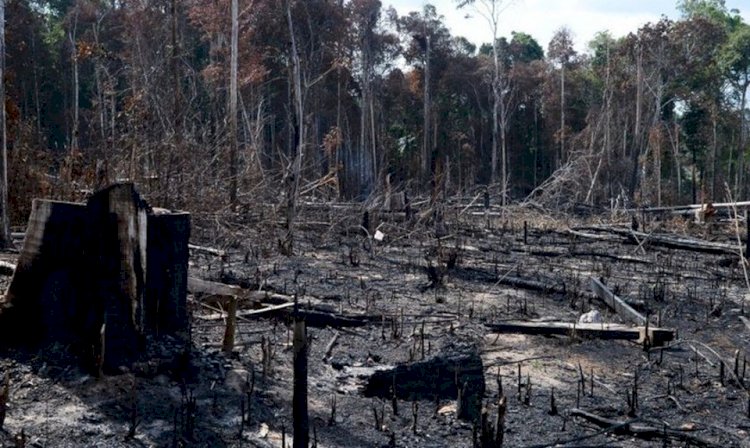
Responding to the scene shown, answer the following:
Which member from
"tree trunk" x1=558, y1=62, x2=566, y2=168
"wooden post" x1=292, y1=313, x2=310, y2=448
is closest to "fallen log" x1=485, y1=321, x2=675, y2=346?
"wooden post" x1=292, y1=313, x2=310, y2=448

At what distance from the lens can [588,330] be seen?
304 inches

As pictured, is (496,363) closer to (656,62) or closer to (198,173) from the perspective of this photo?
(198,173)

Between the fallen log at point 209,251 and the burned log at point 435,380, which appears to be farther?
the fallen log at point 209,251

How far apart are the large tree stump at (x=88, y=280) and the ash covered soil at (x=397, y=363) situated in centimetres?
16

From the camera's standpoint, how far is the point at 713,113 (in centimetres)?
3994

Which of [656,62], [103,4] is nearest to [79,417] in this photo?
[103,4]

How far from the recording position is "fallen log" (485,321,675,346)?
24.8 feet

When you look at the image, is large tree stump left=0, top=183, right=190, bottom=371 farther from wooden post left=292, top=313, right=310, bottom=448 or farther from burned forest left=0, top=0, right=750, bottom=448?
wooden post left=292, top=313, right=310, bottom=448

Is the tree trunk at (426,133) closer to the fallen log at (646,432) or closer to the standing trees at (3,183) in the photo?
the standing trees at (3,183)

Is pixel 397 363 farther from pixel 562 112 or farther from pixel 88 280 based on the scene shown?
pixel 562 112

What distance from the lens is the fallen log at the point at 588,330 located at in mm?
7551

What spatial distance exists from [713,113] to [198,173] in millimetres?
33495

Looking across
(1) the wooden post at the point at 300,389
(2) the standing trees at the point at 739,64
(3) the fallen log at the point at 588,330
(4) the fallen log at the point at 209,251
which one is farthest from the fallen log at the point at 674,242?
(2) the standing trees at the point at 739,64

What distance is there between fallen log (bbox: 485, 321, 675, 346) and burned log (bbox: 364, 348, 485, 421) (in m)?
2.01
